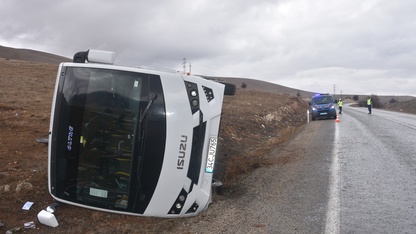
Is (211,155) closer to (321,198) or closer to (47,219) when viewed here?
(321,198)

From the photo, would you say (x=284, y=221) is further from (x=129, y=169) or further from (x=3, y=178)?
(x=3, y=178)

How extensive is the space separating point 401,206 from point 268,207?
5.96 ft

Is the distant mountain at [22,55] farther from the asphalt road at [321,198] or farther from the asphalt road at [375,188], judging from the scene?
the asphalt road at [321,198]

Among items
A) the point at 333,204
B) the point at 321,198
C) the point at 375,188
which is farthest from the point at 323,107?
the point at 333,204

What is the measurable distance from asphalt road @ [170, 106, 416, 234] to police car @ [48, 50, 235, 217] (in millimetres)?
650

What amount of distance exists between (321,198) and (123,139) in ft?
9.98

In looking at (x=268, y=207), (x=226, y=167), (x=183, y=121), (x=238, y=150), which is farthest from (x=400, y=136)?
Result: (x=183, y=121)

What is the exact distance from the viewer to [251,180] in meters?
6.67

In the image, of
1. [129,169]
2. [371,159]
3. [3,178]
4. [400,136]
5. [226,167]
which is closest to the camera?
[129,169]

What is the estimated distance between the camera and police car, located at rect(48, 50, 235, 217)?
432cm

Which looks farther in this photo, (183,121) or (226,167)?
(226,167)

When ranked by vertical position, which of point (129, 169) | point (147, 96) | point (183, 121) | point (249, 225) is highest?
point (147, 96)

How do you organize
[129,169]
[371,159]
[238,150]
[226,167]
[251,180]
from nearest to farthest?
[129,169] → [251,180] → [226,167] → [371,159] → [238,150]

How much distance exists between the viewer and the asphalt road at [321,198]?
4406mm
